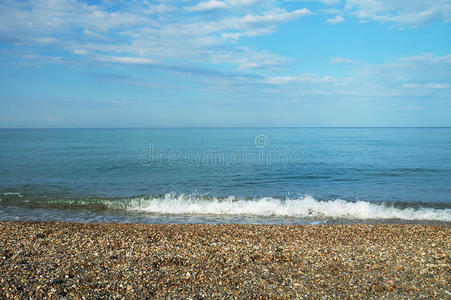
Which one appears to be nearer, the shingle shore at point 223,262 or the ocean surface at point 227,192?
the shingle shore at point 223,262

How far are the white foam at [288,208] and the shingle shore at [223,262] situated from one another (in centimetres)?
365

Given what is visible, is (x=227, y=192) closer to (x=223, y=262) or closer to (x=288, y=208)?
(x=288, y=208)

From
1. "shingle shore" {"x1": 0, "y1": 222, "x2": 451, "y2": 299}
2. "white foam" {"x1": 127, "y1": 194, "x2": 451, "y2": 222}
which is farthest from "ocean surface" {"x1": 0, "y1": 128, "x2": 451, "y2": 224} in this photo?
"shingle shore" {"x1": 0, "y1": 222, "x2": 451, "y2": 299}

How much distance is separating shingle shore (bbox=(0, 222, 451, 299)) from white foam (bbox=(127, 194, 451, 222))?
365 centimetres

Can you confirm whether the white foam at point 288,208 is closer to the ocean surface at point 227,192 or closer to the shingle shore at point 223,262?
the ocean surface at point 227,192

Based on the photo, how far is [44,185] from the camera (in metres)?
21.1

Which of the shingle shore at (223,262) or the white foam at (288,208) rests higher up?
the shingle shore at (223,262)

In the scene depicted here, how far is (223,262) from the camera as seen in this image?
8.17 metres

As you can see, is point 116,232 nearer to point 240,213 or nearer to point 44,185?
point 240,213

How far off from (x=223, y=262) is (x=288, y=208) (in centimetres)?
832

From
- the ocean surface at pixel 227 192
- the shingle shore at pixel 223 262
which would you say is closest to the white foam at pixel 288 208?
the ocean surface at pixel 227 192

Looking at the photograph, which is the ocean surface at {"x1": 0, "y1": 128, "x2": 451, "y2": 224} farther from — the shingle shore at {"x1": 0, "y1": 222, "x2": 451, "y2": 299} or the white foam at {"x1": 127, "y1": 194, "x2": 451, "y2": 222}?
the shingle shore at {"x1": 0, "y1": 222, "x2": 451, "y2": 299}

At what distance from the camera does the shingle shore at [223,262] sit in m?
6.67

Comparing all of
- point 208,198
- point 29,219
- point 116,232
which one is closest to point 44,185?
point 29,219
